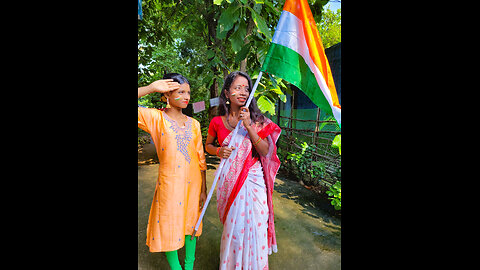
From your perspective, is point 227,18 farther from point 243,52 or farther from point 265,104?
point 265,104

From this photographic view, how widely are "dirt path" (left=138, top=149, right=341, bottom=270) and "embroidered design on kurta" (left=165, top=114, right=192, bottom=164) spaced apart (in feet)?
3.39

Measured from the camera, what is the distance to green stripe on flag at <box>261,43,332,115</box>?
1.44 m

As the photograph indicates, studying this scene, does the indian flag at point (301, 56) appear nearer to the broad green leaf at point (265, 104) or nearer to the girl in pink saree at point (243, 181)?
the girl in pink saree at point (243, 181)

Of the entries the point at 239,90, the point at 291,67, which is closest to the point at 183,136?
the point at 239,90

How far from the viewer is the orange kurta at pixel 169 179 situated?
1.45 meters

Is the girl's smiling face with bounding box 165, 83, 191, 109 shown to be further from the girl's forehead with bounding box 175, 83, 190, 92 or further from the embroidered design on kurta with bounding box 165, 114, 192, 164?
the embroidered design on kurta with bounding box 165, 114, 192, 164

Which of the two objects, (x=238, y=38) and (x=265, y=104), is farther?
(x=265, y=104)

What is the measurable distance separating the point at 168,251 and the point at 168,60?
5.38ft

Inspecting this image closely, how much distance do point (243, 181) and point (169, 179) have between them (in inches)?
19.7

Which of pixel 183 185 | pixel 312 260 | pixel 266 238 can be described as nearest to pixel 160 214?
pixel 183 185

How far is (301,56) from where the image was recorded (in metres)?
1.44

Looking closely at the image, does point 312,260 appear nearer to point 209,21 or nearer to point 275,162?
point 275,162

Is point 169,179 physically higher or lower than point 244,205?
higher

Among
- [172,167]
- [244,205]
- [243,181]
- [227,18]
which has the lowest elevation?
[244,205]
